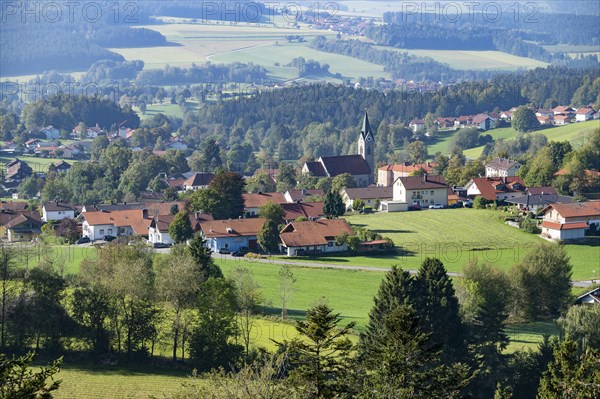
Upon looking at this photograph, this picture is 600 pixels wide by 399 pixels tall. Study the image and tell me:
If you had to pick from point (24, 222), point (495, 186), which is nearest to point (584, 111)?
point (495, 186)

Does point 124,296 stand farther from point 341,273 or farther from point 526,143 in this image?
point 526,143

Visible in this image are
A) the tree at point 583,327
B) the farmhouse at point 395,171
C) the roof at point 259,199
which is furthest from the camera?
the farmhouse at point 395,171

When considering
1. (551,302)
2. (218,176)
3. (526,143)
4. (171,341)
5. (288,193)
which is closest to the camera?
(171,341)

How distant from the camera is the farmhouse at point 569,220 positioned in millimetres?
55094

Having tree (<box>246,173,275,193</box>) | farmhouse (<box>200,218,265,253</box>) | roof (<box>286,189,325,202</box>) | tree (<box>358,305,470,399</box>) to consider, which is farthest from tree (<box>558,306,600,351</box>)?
tree (<box>246,173,275,193</box>)

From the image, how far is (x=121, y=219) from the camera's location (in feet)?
198

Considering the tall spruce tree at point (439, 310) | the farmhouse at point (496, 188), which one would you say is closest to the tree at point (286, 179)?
the farmhouse at point (496, 188)

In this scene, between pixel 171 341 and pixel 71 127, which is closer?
pixel 171 341

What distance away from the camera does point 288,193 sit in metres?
69.9

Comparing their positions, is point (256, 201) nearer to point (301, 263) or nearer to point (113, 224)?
point (113, 224)

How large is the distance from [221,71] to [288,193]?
126 metres

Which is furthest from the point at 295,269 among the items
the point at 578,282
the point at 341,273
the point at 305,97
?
the point at 305,97

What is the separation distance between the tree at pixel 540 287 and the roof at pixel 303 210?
754 inches

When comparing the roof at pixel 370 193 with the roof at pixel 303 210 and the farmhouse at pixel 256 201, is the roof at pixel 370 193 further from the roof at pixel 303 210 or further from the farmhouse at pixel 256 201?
the roof at pixel 303 210
